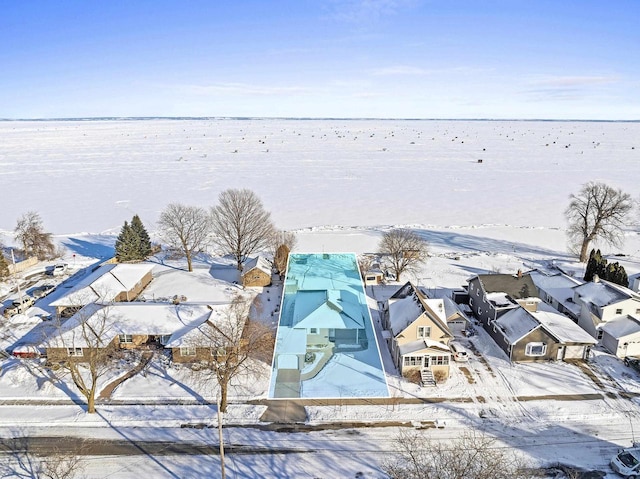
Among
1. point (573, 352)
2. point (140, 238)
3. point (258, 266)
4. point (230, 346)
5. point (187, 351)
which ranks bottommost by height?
point (187, 351)

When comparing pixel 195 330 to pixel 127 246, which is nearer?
pixel 195 330

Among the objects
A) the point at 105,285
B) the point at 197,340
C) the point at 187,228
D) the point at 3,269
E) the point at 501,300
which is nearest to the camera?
the point at 197,340

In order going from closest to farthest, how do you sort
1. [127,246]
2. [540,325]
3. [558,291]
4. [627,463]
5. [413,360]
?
[627,463]
[413,360]
[540,325]
[558,291]
[127,246]

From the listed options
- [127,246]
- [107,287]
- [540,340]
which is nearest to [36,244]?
[127,246]

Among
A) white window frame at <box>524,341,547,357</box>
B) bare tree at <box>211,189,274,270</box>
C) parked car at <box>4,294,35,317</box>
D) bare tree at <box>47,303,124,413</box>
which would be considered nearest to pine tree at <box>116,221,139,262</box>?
bare tree at <box>211,189,274,270</box>

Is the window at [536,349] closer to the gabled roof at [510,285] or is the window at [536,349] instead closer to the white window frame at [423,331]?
the gabled roof at [510,285]

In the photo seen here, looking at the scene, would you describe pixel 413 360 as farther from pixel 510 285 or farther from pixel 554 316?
pixel 510 285

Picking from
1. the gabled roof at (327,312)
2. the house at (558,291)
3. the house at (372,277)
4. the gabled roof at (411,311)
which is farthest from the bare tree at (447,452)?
the house at (372,277)
